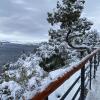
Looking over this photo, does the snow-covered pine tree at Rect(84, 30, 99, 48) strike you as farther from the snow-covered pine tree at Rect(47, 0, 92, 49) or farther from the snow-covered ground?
the snow-covered ground

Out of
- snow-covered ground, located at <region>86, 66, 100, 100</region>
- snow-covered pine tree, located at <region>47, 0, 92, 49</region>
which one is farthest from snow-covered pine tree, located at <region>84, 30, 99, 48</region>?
snow-covered ground, located at <region>86, 66, 100, 100</region>

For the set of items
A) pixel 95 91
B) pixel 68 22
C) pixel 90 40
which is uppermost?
pixel 68 22

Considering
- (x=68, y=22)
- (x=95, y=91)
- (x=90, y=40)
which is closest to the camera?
(x=95, y=91)

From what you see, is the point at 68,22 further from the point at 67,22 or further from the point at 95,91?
the point at 95,91

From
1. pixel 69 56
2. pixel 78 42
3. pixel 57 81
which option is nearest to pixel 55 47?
pixel 69 56

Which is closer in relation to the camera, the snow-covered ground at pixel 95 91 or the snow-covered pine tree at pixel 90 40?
the snow-covered ground at pixel 95 91

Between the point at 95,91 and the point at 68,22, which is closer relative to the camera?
the point at 95,91

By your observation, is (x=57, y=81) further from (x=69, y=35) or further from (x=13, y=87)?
(x=69, y=35)

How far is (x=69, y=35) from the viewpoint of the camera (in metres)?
37.7

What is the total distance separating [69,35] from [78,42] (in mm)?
1302

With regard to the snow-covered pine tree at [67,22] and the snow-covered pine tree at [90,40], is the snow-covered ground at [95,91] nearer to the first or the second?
the snow-covered pine tree at [90,40]

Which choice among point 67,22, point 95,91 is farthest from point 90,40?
point 95,91

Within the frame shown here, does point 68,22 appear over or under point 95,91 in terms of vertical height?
over

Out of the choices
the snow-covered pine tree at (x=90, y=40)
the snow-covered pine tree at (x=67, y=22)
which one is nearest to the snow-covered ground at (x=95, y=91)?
the snow-covered pine tree at (x=90, y=40)
